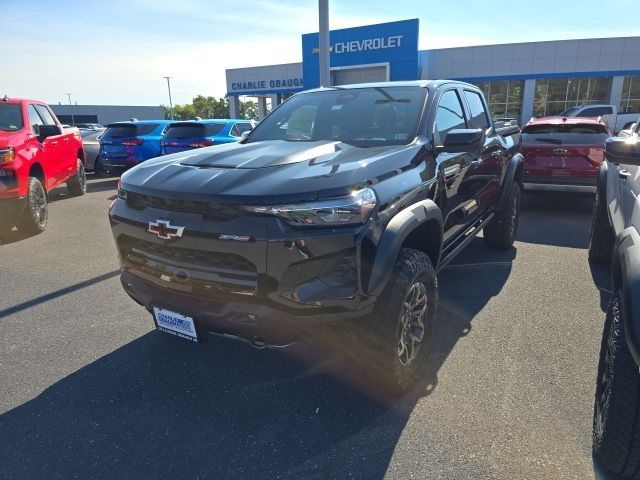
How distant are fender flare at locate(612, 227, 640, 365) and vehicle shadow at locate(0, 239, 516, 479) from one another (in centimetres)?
123

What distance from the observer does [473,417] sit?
101 inches

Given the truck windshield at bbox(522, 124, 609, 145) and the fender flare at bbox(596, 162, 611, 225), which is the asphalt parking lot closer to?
the fender flare at bbox(596, 162, 611, 225)

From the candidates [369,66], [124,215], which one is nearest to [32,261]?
[124,215]

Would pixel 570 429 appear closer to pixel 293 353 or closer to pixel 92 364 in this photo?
pixel 293 353

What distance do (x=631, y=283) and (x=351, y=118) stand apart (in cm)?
225

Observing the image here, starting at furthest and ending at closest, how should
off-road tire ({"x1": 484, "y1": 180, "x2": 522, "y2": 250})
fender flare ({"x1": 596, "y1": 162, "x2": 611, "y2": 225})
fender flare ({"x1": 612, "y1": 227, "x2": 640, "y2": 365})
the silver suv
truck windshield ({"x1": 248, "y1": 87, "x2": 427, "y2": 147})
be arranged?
off-road tire ({"x1": 484, "y1": 180, "x2": 522, "y2": 250}) → fender flare ({"x1": 596, "y1": 162, "x2": 611, "y2": 225}) → truck windshield ({"x1": 248, "y1": 87, "x2": 427, "y2": 147}) → the silver suv → fender flare ({"x1": 612, "y1": 227, "x2": 640, "y2": 365})

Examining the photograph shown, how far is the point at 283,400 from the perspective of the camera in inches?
108

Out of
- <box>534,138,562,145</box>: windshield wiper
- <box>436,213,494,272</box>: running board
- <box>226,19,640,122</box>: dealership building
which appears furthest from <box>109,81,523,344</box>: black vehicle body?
<box>226,19,640,122</box>: dealership building

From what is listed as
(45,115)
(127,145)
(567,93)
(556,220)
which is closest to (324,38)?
(127,145)

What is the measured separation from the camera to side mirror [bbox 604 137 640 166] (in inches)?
90.2

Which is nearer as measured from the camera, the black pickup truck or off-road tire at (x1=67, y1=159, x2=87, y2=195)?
the black pickup truck

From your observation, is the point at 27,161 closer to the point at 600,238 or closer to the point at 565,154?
the point at 600,238

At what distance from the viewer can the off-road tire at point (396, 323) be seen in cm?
243

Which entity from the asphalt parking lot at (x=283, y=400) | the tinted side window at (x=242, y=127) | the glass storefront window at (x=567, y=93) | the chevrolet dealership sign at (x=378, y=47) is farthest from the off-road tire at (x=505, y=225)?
the glass storefront window at (x=567, y=93)
